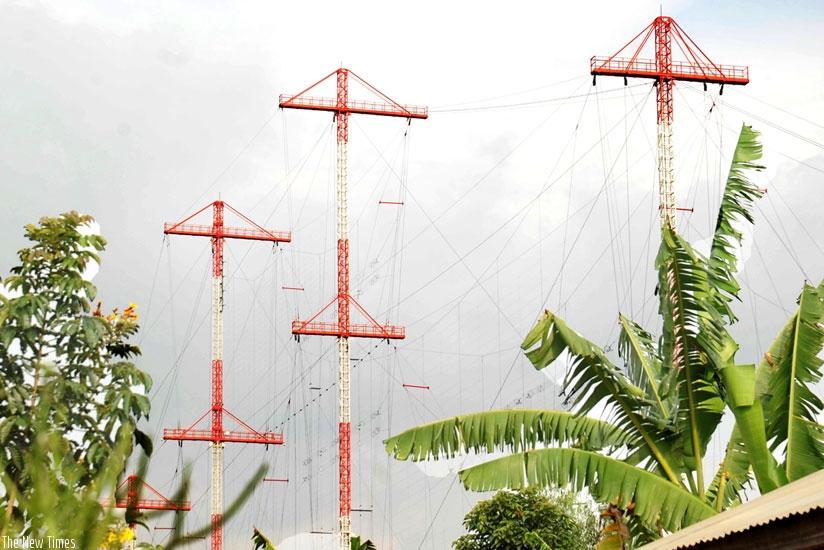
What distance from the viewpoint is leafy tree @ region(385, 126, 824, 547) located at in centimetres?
1221

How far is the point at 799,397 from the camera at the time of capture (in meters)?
12.3

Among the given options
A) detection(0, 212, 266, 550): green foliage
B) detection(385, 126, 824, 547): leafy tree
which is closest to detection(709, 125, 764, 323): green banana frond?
detection(385, 126, 824, 547): leafy tree

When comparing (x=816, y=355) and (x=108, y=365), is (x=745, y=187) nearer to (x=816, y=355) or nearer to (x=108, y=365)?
(x=816, y=355)

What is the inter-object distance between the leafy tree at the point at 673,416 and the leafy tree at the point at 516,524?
21.2m

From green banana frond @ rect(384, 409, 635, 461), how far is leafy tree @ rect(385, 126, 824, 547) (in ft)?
0.04

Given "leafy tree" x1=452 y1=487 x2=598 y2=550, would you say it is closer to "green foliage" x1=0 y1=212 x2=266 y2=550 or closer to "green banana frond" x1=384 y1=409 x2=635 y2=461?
"green banana frond" x1=384 y1=409 x2=635 y2=461

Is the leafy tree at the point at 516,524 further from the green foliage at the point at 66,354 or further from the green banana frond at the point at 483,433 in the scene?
the green foliage at the point at 66,354

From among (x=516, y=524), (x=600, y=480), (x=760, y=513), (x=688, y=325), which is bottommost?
(x=760, y=513)

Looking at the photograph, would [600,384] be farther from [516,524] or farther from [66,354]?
[516,524]

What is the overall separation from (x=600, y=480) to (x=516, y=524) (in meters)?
23.5

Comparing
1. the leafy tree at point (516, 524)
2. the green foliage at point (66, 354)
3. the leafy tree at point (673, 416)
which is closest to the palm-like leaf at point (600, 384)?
the leafy tree at point (673, 416)

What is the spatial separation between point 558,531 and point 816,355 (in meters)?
25.1

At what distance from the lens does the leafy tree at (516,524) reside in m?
34.9

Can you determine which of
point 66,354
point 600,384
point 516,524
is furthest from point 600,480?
point 516,524
